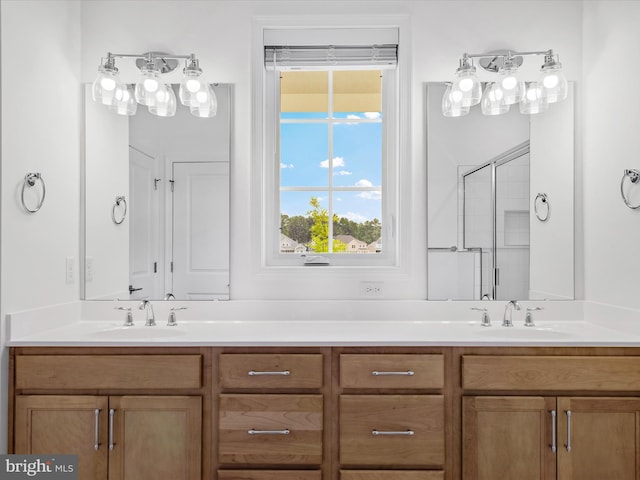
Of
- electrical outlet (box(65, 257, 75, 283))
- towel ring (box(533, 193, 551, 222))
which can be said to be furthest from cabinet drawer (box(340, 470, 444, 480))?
electrical outlet (box(65, 257, 75, 283))

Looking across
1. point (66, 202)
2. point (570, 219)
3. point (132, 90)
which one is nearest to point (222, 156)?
point (132, 90)

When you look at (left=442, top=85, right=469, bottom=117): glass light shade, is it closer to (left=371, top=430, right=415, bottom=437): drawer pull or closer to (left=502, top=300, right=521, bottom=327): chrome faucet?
(left=502, top=300, right=521, bottom=327): chrome faucet

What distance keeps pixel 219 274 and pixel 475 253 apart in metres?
1.28

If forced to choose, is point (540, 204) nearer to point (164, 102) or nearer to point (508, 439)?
point (508, 439)

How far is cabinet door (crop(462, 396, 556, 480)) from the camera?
1629 mm

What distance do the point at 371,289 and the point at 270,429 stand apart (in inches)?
32.8

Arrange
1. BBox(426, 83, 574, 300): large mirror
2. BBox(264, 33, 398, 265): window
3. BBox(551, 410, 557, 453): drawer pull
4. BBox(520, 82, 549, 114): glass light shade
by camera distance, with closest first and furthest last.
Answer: BBox(551, 410, 557, 453): drawer pull → BBox(520, 82, 549, 114): glass light shade → BBox(426, 83, 574, 300): large mirror → BBox(264, 33, 398, 265): window

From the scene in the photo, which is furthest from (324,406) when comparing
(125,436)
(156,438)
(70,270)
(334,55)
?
(334,55)

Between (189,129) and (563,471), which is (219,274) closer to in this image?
(189,129)

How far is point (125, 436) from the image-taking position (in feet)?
5.43

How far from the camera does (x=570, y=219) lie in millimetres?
2123

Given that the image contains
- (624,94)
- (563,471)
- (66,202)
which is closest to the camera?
(563,471)

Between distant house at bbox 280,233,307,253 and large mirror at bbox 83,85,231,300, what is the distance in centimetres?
29

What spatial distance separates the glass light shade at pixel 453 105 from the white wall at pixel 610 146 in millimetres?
623
